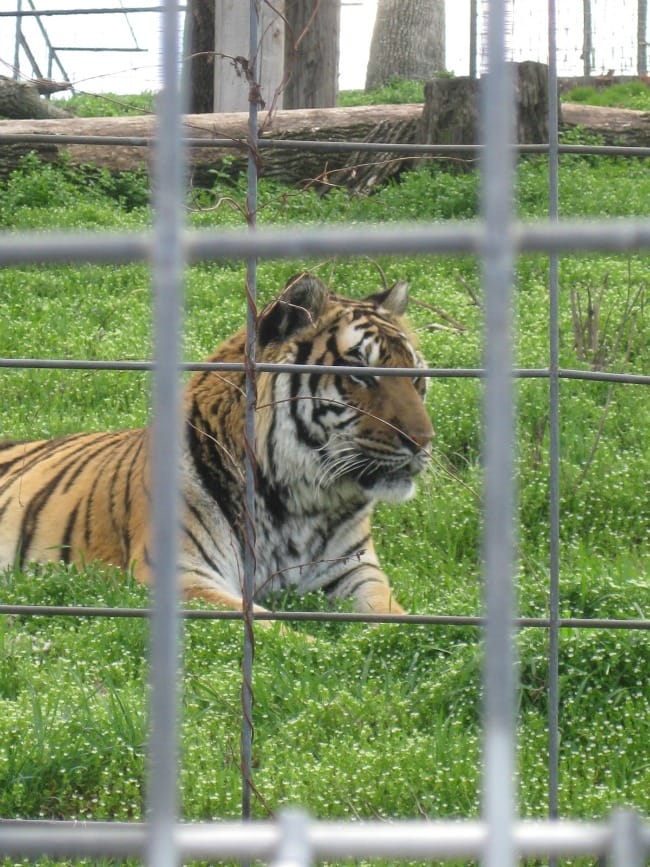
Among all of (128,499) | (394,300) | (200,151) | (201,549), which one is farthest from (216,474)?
(200,151)

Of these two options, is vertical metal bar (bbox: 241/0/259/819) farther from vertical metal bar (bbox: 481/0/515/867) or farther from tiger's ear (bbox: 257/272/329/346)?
vertical metal bar (bbox: 481/0/515/867)

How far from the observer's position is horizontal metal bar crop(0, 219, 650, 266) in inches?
29.2

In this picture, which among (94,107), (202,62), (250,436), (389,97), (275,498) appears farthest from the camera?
(389,97)

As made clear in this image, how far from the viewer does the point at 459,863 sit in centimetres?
241

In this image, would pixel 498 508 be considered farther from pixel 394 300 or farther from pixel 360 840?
pixel 394 300

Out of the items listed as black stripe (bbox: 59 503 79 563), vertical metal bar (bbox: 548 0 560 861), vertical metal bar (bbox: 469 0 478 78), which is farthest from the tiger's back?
vertical metal bar (bbox: 469 0 478 78)

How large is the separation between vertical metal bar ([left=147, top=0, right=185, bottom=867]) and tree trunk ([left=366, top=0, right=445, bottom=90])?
71.1ft

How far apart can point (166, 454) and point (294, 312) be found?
11.1 feet

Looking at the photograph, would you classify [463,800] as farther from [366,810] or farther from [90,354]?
[90,354]

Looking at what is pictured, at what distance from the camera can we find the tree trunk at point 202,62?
11.0m

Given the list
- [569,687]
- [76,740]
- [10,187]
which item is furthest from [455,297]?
[76,740]

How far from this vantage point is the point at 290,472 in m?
4.39

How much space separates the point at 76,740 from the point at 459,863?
93 centimetres

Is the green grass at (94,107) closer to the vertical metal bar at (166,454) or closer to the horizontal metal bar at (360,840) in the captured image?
the vertical metal bar at (166,454)
